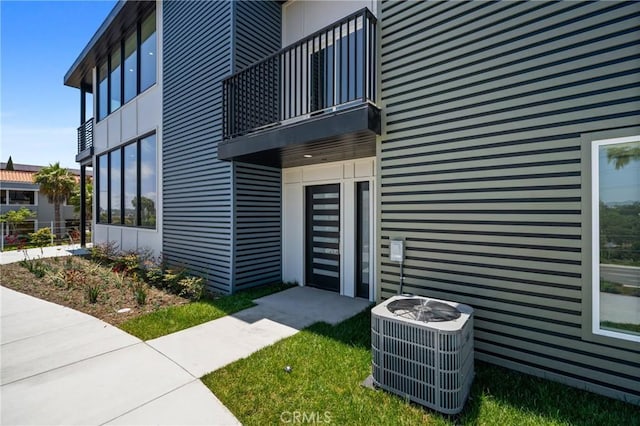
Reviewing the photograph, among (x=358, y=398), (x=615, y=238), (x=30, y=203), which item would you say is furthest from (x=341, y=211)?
(x=30, y=203)

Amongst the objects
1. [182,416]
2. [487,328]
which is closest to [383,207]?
[487,328]

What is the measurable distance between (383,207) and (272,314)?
97.7 inches

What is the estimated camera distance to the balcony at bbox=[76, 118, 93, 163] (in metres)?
12.1

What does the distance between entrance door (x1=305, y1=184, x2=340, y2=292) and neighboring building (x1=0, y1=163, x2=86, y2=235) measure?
61.2ft

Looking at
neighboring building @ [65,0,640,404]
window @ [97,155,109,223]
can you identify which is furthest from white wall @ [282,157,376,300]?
window @ [97,155,109,223]

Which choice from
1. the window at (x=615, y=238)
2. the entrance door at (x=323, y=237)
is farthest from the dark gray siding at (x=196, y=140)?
the window at (x=615, y=238)

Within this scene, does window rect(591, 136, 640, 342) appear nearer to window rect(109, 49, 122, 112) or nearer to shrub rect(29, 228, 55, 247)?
window rect(109, 49, 122, 112)

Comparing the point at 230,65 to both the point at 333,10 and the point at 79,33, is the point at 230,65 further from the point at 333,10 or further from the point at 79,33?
the point at 79,33

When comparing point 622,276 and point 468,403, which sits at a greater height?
point 622,276

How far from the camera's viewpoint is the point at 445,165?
3430 millimetres

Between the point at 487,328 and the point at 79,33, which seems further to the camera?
→ the point at 79,33

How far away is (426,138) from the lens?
3.57 metres

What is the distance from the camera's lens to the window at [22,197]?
19.4 meters

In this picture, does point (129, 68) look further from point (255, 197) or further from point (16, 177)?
point (16, 177)
